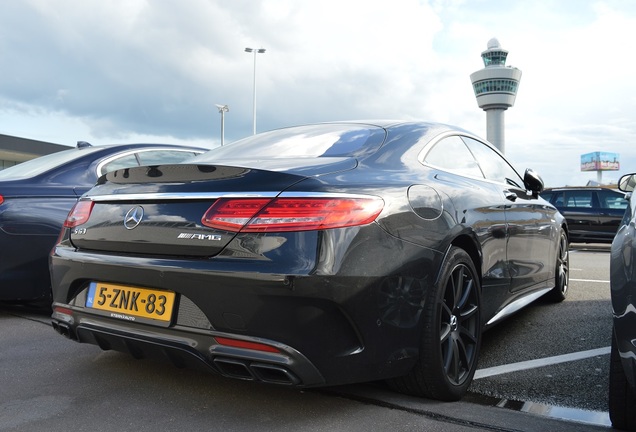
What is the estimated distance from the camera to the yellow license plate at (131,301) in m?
2.29

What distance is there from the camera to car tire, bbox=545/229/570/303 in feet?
15.8

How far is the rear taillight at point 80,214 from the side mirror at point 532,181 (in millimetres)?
2989

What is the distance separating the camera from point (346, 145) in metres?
2.78

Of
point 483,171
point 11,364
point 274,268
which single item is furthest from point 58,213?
point 483,171

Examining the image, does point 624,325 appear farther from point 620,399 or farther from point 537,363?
point 537,363

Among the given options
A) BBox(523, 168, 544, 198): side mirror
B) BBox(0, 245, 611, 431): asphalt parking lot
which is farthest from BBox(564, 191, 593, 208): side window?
BBox(0, 245, 611, 431): asphalt parking lot

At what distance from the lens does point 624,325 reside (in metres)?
1.95

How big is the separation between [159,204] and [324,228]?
28.0 inches

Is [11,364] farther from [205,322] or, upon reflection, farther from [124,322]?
[205,322]

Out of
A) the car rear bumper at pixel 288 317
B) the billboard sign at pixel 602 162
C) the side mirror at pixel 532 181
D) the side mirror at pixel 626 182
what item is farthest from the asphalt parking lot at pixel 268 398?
the billboard sign at pixel 602 162

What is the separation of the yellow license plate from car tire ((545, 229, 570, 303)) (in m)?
3.52

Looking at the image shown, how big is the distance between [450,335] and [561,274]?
2.73m

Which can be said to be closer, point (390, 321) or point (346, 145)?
point (390, 321)

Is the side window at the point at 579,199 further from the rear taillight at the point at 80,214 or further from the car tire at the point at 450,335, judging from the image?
the rear taillight at the point at 80,214
